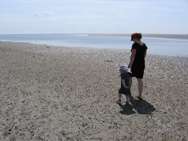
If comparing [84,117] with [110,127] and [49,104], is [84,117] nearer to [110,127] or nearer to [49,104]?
[110,127]

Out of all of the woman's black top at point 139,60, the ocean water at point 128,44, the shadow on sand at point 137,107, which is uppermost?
the woman's black top at point 139,60

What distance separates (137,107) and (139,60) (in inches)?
45.8

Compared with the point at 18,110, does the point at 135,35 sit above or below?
above

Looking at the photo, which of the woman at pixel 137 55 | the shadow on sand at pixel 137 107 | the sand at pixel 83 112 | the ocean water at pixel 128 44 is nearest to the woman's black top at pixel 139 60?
the woman at pixel 137 55

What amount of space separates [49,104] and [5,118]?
144 centimetres

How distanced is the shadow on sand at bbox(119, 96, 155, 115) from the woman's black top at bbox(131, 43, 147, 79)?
25.3 inches

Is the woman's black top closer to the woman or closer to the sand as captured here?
the woman

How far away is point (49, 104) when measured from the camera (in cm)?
784

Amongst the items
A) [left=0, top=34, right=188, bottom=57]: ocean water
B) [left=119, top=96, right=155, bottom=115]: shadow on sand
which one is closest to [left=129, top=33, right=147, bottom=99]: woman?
[left=119, top=96, right=155, bottom=115]: shadow on sand

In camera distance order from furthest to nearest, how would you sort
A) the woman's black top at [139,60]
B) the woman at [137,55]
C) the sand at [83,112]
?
the woman's black top at [139,60] → the woman at [137,55] → the sand at [83,112]

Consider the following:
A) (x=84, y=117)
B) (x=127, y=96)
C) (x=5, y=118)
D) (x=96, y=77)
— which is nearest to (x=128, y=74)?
(x=127, y=96)

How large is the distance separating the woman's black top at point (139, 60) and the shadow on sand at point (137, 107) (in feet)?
2.11

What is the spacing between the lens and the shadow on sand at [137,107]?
24.5 feet

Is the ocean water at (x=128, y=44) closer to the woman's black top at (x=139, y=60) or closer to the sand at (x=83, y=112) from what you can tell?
the sand at (x=83, y=112)
